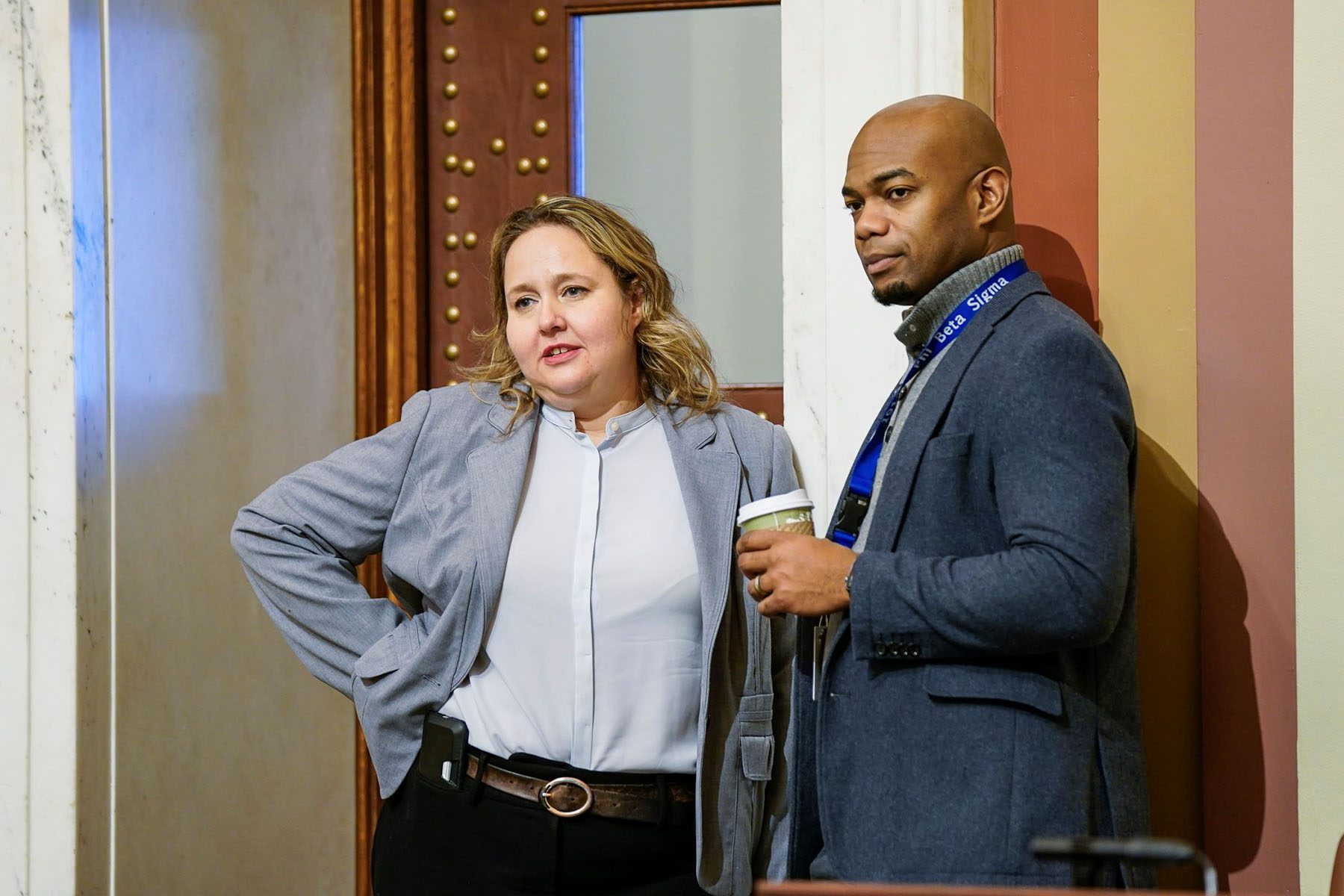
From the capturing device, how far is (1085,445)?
1504 mm

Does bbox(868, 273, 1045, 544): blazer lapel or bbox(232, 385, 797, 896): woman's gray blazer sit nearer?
bbox(868, 273, 1045, 544): blazer lapel

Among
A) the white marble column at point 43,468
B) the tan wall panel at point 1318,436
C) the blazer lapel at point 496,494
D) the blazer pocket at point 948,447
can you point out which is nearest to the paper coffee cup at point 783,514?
the blazer pocket at point 948,447

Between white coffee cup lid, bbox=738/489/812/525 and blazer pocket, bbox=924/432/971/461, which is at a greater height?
blazer pocket, bbox=924/432/971/461

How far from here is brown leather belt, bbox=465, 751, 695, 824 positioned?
2.00m

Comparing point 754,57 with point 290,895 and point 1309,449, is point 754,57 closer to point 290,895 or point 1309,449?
point 1309,449

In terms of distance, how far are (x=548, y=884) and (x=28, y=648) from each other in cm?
109

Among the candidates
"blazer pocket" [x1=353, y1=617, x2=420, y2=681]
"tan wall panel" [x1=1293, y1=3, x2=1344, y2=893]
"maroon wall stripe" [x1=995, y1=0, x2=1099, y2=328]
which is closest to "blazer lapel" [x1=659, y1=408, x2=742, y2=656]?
"blazer pocket" [x1=353, y1=617, x2=420, y2=681]

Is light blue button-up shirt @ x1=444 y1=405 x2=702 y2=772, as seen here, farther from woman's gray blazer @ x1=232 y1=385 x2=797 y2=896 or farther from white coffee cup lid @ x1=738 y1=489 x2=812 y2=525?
white coffee cup lid @ x1=738 y1=489 x2=812 y2=525

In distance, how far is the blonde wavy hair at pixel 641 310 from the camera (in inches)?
86.4

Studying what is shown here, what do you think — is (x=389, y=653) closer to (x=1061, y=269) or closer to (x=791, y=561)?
(x=791, y=561)

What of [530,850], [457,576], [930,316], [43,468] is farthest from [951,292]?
[43,468]

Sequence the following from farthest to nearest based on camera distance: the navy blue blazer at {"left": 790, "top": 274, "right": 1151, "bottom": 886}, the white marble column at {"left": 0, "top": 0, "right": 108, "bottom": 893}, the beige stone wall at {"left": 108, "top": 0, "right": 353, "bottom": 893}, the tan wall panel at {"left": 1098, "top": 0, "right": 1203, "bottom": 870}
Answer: the beige stone wall at {"left": 108, "top": 0, "right": 353, "bottom": 893}, the white marble column at {"left": 0, "top": 0, "right": 108, "bottom": 893}, the tan wall panel at {"left": 1098, "top": 0, "right": 1203, "bottom": 870}, the navy blue blazer at {"left": 790, "top": 274, "right": 1151, "bottom": 886}

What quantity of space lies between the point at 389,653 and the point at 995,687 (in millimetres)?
982

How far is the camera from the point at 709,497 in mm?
2098
